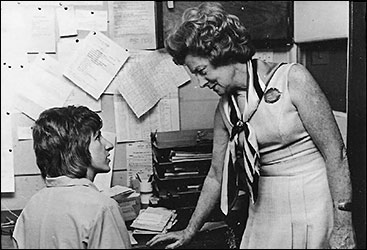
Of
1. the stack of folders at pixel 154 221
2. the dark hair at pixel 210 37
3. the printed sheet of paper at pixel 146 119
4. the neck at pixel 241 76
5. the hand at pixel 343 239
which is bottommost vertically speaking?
the stack of folders at pixel 154 221

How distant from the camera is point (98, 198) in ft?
4.43

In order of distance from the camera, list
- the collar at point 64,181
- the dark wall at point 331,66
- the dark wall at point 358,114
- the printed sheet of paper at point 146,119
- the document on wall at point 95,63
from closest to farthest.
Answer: the dark wall at point 358,114
the collar at point 64,181
the document on wall at point 95,63
the printed sheet of paper at point 146,119
the dark wall at point 331,66

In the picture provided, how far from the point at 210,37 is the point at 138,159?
458 millimetres

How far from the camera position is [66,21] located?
143cm

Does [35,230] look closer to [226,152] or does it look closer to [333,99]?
[226,152]

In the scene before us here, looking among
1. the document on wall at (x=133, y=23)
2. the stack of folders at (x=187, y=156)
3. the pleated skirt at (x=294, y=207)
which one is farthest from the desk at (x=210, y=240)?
the document on wall at (x=133, y=23)

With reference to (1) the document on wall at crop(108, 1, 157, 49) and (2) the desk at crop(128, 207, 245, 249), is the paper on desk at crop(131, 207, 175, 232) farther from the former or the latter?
(1) the document on wall at crop(108, 1, 157, 49)

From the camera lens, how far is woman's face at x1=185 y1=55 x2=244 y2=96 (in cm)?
144

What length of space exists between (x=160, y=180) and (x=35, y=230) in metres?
0.46

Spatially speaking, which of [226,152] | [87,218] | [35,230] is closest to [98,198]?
[87,218]

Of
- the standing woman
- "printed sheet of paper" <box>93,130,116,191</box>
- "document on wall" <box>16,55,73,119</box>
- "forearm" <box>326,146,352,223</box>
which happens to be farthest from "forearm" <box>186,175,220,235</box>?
"document on wall" <box>16,55,73,119</box>

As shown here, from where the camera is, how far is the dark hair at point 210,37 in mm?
1399

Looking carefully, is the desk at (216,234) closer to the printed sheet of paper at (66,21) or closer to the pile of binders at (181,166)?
the pile of binders at (181,166)

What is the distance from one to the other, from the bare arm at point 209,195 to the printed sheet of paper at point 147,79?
0.69ft
